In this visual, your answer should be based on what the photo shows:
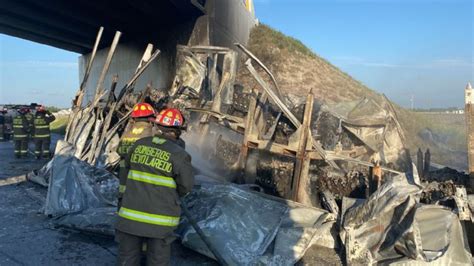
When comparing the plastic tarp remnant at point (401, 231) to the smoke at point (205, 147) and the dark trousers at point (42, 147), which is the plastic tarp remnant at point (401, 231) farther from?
the dark trousers at point (42, 147)

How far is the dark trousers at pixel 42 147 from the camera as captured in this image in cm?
1138

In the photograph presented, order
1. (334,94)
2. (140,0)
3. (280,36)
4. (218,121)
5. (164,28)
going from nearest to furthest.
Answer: (218,121) → (140,0) → (164,28) → (334,94) → (280,36)

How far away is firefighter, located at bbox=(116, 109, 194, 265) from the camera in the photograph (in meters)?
2.94

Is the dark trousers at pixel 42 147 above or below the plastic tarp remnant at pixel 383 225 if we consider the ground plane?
below

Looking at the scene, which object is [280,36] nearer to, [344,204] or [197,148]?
[197,148]

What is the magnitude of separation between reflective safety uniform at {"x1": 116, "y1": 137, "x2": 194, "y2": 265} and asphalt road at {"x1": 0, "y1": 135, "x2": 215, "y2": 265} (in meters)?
1.16

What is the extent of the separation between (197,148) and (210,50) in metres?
3.00

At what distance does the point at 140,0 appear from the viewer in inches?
530

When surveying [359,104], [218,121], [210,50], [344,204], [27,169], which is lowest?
[27,169]

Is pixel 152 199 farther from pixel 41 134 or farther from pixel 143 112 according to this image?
pixel 41 134

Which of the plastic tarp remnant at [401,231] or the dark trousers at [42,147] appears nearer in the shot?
the plastic tarp remnant at [401,231]

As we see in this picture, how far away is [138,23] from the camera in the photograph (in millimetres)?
16359

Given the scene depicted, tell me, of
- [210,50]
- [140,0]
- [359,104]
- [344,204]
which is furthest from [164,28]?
[344,204]

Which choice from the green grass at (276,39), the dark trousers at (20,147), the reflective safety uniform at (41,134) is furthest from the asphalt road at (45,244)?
the green grass at (276,39)
